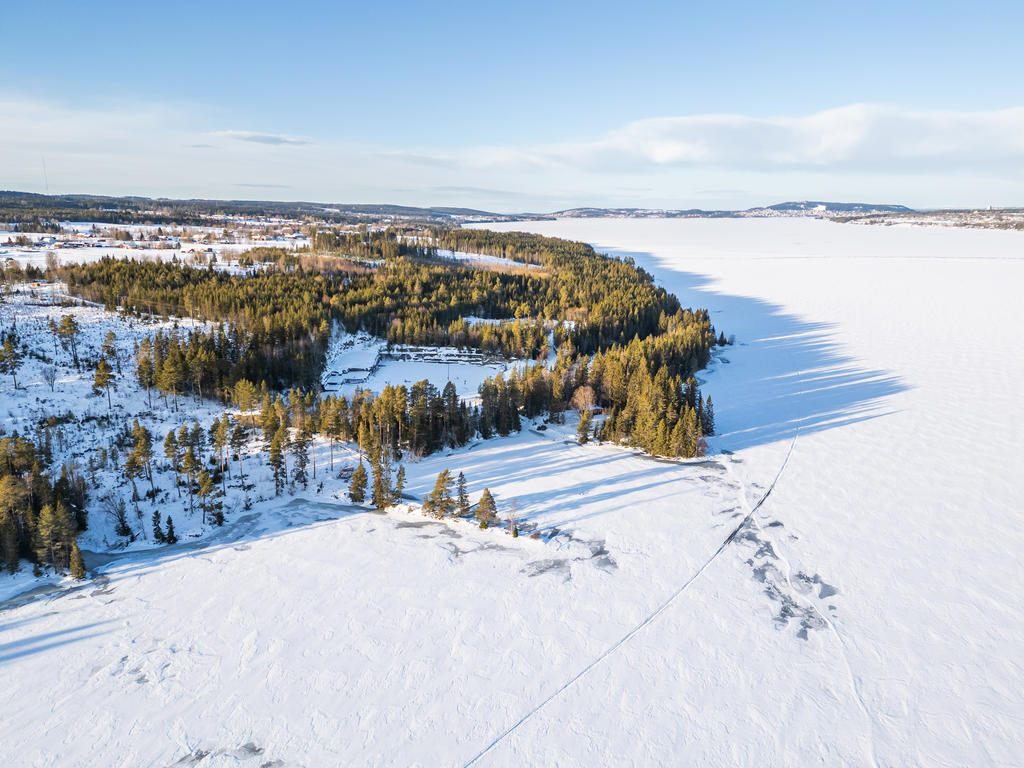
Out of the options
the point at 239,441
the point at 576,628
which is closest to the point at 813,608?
the point at 576,628

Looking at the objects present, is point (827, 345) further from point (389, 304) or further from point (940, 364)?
point (389, 304)

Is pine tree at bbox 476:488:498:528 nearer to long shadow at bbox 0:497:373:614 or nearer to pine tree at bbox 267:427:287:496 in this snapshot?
long shadow at bbox 0:497:373:614

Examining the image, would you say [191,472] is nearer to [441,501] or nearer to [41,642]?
[41,642]

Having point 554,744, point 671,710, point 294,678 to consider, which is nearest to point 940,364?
point 671,710

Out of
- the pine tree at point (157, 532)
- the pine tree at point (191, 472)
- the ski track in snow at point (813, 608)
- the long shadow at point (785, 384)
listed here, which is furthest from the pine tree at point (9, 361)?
the long shadow at point (785, 384)

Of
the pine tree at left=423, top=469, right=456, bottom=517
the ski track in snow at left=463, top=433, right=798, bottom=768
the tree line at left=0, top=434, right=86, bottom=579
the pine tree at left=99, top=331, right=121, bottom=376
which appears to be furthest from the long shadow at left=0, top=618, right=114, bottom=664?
the pine tree at left=99, top=331, right=121, bottom=376

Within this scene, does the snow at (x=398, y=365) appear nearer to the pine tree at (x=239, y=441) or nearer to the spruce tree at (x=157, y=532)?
the pine tree at (x=239, y=441)
